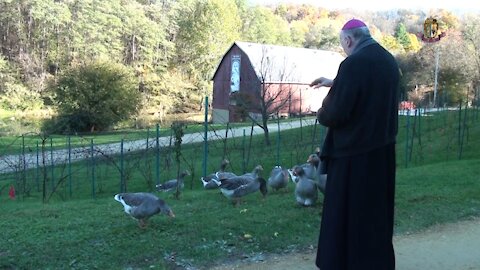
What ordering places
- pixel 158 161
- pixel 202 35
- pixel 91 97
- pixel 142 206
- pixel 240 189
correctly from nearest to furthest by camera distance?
pixel 142 206, pixel 240 189, pixel 158 161, pixel 91 97, pixel 202 35

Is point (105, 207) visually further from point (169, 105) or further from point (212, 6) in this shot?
point (212, 6)

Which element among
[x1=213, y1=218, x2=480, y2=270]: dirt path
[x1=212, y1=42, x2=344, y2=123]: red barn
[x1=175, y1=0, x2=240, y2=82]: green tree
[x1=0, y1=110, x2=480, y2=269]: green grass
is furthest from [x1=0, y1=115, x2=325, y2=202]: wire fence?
[x1=175, y1=0, x2=240, y2=82]: green tree

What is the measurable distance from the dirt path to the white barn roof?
33.4 m

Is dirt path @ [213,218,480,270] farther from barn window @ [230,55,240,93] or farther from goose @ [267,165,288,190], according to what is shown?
barn window @ [230,55,240,93]

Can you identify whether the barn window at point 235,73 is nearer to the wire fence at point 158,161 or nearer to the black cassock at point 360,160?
the wire fence at point 158,161

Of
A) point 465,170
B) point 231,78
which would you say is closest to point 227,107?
point 231,78

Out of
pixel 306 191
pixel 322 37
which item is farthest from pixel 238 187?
pixel 322 37

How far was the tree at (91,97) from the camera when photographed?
118 feet

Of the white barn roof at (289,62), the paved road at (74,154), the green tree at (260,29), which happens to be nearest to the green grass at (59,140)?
A: the paved road at (74,154)

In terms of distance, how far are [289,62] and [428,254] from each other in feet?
131

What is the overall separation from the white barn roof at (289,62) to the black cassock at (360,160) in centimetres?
3633

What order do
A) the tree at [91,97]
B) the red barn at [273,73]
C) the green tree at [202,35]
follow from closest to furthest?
the tree at [91,97] → the red barn at [273,73] → the green tree at [202,35]

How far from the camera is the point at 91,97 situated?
36156 millimetres

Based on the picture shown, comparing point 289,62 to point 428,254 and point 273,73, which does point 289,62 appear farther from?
point 428,254
